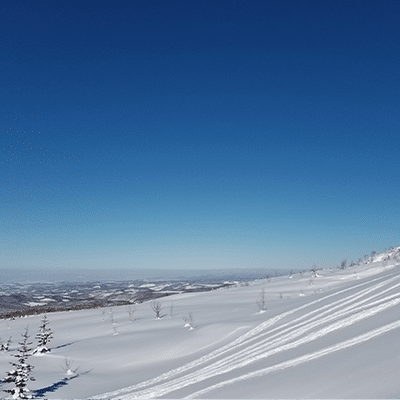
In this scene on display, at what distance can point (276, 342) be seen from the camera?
35.1ft

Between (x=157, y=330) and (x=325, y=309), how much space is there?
29.8 feet

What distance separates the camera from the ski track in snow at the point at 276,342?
27.4 ft

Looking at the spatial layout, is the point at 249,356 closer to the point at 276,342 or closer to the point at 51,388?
the point at 276,342

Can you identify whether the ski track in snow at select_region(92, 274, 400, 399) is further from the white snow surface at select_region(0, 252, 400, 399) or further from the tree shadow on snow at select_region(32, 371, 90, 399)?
the tree shadow on snow at select_region(32, 371, 90, 399)

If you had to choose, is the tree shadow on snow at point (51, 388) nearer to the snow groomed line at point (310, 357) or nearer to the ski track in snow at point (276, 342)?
the ski track in snow at point (276, 342)

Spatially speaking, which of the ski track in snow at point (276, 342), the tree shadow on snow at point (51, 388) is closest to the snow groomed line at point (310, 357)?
the ski track in snow at point (276, 342)

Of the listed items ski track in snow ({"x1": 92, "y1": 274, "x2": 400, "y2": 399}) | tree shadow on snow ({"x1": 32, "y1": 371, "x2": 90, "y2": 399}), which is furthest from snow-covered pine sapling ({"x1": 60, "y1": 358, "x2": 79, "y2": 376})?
ski track in snow ({"x1": 92, "y1": 274, "x2": 400, "y2": 399})

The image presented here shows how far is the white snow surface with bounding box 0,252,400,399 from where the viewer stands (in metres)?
6.38

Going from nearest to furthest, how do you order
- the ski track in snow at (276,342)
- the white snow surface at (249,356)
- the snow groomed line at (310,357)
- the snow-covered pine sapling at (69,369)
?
the white snow surface at (249,356)
the snow groomed line at (310,357)
the ski track in snow at (276,342)
the snow-covered pine sapling at (69,369)

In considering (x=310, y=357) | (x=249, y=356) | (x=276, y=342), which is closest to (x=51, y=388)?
(x=249, y=356)

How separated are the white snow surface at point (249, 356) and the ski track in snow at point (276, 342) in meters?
0.04

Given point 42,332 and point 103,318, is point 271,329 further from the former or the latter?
point 103,318

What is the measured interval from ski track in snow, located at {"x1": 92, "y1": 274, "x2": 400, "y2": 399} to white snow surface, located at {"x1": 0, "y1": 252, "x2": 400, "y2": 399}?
0.13 feet

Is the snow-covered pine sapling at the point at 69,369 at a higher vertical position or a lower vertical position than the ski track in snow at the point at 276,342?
lower
